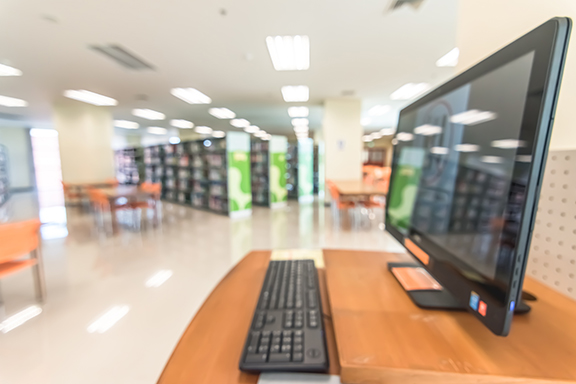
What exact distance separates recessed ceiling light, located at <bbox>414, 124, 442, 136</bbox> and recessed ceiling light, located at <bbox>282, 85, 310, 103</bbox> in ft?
18.2

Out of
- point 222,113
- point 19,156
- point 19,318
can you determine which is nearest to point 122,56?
point 19,318

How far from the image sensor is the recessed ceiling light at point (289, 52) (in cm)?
376

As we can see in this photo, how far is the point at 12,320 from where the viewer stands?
222 cm

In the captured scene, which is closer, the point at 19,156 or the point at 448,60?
the point at 448,60

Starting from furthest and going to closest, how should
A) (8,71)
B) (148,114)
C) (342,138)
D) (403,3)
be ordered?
(148,114) → (342,138) → (8,71) → (403,3)

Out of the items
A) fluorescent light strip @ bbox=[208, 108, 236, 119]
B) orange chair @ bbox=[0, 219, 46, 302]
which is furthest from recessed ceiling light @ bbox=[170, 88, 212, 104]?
orange chair @ bbox=[0, 219, 46, 302]

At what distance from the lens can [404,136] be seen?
0.96 metres

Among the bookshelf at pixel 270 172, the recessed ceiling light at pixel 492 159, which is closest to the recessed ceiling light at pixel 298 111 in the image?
the bookshelf at pixel 270 172

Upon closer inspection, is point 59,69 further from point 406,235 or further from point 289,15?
point 406,235

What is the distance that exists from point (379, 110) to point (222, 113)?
5531 mm

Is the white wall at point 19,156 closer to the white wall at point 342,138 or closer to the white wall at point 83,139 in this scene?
the white wall at point 83,139

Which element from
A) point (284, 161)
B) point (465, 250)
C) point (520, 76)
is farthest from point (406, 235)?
point (284, 161)

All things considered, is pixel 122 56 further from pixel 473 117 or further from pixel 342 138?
pixel 342 138

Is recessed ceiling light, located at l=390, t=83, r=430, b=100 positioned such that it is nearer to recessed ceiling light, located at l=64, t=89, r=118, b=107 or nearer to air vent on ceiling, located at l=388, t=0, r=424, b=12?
air vent on ceiling, located at l=388, t=0, r=424, b=12
